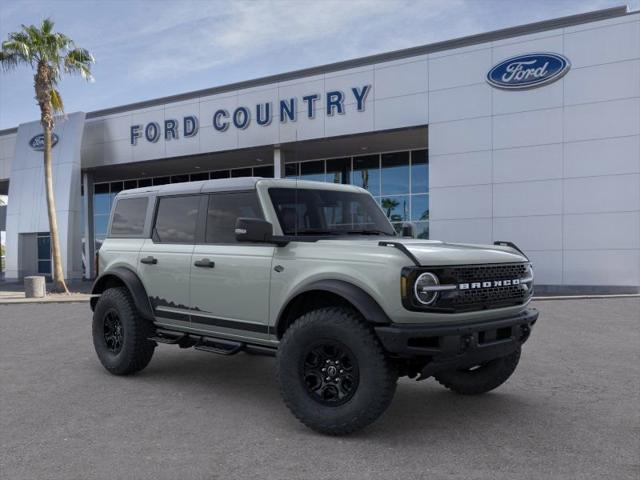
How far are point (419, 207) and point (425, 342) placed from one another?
60.6 feet

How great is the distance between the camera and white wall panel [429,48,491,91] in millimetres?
18031

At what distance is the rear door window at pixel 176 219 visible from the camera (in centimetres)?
569

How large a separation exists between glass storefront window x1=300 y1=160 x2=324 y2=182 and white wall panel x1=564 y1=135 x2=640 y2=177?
1084 centimetres

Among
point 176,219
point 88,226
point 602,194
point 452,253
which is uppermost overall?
point 602,194

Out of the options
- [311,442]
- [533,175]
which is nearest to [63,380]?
[311,442]

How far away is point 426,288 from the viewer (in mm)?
3939

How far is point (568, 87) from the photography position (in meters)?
17.1

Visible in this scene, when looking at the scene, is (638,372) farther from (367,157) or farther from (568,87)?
(367,157)

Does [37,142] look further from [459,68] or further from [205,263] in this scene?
[205,263]

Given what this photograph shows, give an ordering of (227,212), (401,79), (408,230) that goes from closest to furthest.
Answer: (227,212) → (408,230) → (401,79)

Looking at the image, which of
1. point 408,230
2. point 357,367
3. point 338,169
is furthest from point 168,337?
point 338,169

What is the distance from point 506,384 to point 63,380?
4.77 m

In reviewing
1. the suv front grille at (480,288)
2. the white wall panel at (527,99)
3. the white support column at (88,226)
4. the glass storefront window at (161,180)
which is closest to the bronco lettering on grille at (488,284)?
the suv front grille at (480,288)

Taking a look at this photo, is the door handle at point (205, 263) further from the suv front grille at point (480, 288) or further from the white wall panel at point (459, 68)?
the white wall panel at point (459, 68)
